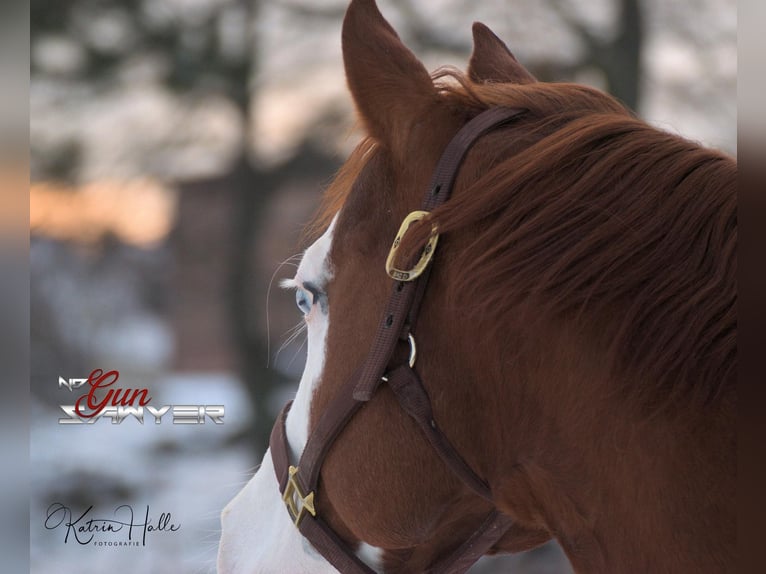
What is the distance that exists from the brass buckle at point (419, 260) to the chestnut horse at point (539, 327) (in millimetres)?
16

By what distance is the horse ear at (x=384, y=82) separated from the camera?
109cm

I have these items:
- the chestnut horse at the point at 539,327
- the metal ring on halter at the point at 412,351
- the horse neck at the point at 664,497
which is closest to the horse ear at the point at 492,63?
the chestnut horse at the point at 539,327

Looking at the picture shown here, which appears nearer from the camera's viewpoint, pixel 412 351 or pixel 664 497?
pixel 664 497

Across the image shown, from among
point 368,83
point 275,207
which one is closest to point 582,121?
point 368,83

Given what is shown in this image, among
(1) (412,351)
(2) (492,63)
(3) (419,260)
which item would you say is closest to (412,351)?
(1) (412,351)

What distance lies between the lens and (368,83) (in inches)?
43.3

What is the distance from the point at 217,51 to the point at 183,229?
0.88 metres

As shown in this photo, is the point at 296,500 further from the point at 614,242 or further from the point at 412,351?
the point at 614,242

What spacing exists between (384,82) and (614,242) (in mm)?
389

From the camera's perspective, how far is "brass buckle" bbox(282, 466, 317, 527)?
1.20 meters

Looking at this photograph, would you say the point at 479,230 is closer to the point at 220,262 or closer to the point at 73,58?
the point at 220,262

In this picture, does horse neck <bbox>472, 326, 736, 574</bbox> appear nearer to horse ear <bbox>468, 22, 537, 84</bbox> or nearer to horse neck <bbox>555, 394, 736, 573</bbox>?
horse neck <bbox>555, 394, 736, 573</bbox>

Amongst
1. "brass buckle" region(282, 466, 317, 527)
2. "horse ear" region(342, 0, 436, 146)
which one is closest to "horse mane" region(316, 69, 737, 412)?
"horse ear" region(342, 0, 436, 146)

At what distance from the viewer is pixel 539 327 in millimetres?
951
